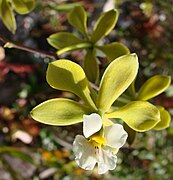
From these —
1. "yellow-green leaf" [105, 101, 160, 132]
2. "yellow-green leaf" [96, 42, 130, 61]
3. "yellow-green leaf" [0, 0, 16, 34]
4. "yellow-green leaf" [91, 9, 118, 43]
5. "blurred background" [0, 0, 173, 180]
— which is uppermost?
"yellow-green leaf" [0, 0, 16, 34]

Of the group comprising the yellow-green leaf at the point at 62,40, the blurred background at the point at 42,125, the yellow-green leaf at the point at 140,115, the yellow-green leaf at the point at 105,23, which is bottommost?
the blurred background at the point at 42,125

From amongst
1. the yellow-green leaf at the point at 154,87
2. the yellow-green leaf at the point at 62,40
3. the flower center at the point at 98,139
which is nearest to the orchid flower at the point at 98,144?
the flower center at the point at 98,139

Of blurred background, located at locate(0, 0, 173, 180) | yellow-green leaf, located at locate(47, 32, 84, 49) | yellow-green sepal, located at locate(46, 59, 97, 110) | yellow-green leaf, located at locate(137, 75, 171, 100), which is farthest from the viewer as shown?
blurred background, located at locate(0, 0, 173, 180)

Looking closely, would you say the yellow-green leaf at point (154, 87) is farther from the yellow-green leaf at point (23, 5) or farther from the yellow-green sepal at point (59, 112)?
the yellow-green leaf at point (23, 5)

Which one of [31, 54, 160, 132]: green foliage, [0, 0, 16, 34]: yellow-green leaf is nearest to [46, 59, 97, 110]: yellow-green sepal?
[31, 54, 160, 132]: green foliage

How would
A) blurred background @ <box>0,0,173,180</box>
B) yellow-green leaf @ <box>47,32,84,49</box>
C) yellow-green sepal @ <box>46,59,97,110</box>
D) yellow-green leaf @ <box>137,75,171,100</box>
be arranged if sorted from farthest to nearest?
blurred background @ <box>0,0,173,180</box> → yellow-green leaf @ <box>47,32,84,49</box> → yellow-green leaf @ <box>137,75,171,100</box> → yellow-green sepal @ <box>46,59,97,110</box>

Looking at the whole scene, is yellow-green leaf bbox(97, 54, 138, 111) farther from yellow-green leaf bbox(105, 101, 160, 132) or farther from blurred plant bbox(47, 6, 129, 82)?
blurred plant bbox(47, 6, 129, 82)
